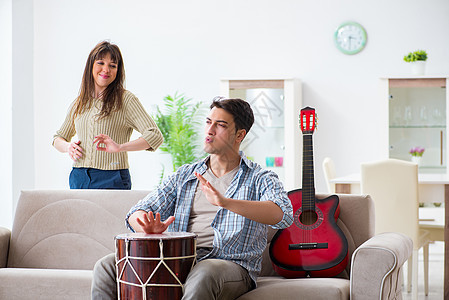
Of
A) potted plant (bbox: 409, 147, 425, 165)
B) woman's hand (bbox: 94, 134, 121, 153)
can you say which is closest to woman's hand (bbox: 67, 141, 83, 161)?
woman's hand (bbox: 94, 134, 121, 153)

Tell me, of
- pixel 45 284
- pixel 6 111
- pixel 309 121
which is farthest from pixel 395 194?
pixel 6 111

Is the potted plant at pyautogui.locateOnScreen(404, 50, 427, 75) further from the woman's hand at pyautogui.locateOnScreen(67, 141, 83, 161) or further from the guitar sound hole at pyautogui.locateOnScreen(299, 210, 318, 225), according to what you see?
the woman's hand at pyautogui.locateOnScreen(67, 141, 83, 161)

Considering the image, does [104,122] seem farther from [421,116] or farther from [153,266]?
[421,116]

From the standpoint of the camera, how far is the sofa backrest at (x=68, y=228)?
9.91 ft

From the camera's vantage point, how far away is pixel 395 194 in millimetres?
3961

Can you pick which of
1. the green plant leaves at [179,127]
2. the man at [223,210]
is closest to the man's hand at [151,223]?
the man at [223,210]

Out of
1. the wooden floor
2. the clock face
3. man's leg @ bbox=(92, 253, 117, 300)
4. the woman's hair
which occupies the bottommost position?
the wooden floor

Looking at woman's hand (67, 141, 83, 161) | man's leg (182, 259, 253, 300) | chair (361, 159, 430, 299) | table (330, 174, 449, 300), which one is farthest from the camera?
chair (361, 159, 430, 299)

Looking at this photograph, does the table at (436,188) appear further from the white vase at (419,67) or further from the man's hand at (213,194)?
the man's hand at (213,194)

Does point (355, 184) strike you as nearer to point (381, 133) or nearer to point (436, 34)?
point (381, 133)

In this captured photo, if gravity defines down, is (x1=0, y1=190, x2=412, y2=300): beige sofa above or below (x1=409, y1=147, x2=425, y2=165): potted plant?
below

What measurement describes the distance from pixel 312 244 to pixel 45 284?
1162mm

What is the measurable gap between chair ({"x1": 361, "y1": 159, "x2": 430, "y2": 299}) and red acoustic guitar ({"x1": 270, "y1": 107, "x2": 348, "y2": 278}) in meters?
1.28

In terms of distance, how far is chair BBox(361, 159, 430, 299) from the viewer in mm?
3939
